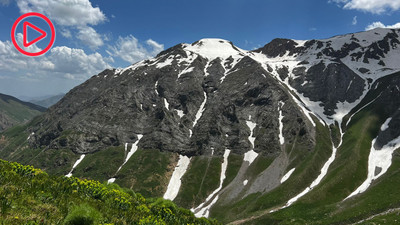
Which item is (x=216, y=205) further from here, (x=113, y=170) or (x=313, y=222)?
(x=113, y=170)

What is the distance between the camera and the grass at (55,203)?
27.5 feet

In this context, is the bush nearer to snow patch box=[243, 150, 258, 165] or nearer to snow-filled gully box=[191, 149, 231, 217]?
snow-filled gully box=[191, 149, 231, 217]

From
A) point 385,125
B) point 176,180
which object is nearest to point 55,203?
point 176,180

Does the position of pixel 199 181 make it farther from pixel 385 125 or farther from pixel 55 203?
pixel 55 203

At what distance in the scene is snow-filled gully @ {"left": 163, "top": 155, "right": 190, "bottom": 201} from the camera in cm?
16515

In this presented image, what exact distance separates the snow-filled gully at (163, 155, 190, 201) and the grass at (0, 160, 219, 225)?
153 metres

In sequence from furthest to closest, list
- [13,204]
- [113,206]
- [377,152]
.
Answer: [377,152]
[113,206]
[13,204]

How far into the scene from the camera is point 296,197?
134m

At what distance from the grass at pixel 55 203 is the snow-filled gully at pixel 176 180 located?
153 meters

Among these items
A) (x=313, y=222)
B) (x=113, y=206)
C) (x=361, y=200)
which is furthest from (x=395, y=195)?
(x=113, y=206)

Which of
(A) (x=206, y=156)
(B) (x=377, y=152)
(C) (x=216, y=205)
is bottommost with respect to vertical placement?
(C) (x=216, y=205)

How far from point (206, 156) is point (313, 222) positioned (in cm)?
10975

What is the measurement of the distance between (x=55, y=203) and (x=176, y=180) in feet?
577

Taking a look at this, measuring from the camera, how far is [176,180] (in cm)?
17988
